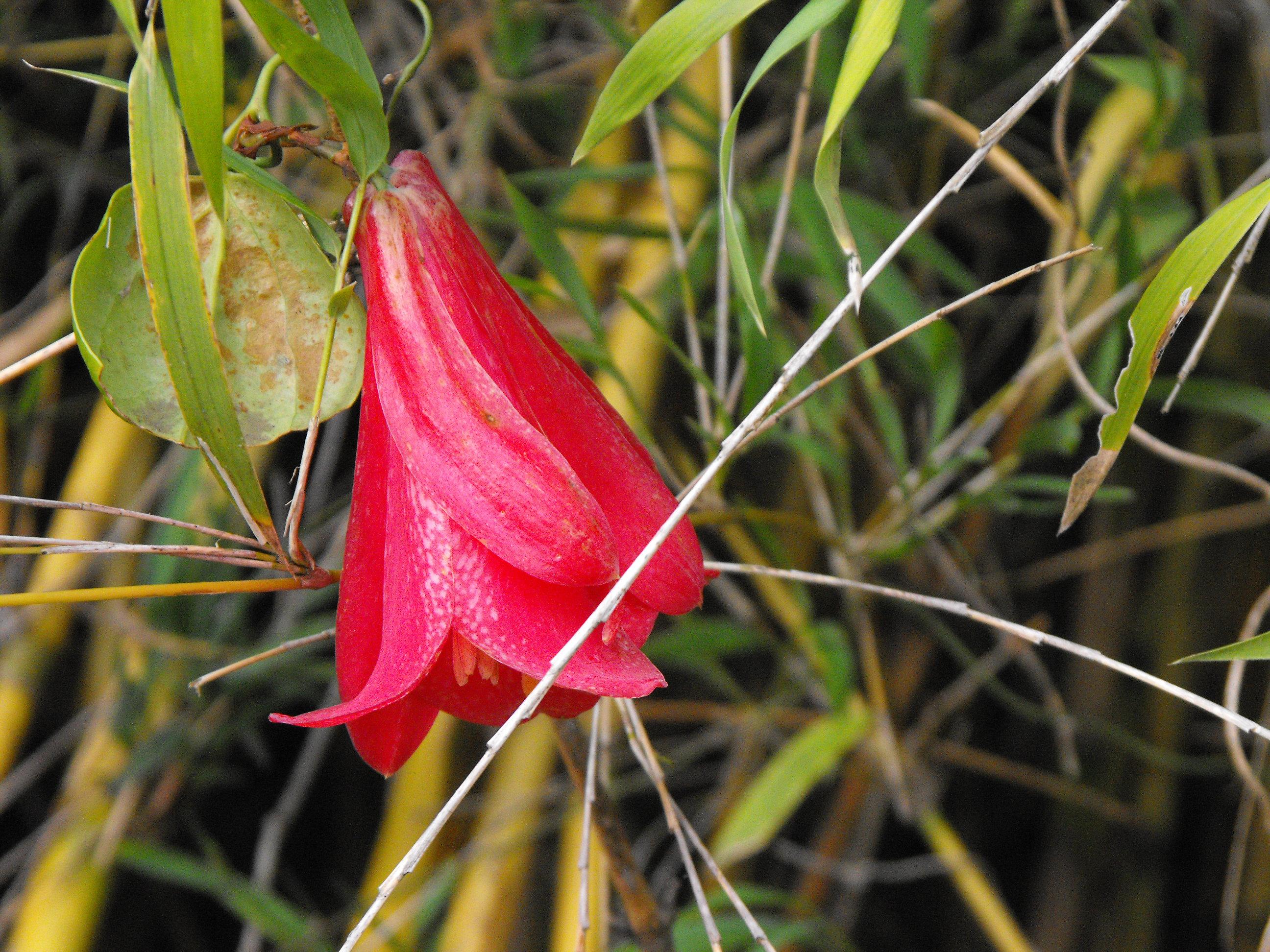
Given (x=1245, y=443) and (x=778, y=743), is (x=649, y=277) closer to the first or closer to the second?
(x=778, y=743)

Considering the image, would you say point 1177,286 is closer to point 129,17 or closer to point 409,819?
point 129,17

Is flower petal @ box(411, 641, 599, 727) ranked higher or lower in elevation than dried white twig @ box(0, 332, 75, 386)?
lower

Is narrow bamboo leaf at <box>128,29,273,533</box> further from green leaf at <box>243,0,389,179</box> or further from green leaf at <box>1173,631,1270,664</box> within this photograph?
green leaf at <box>1173,631,1270,664</box>

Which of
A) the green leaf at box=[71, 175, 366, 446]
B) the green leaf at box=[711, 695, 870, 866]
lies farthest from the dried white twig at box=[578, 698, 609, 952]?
the green leaf at box=[711, 695, 870, 866]

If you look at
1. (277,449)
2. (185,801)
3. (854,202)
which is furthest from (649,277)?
(185,801)

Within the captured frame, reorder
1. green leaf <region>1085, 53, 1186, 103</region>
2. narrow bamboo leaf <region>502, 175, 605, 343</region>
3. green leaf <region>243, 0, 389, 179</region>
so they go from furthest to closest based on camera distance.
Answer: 1. green leaf <region>1085, 53, 1186, 103</region>
2. narrow bamboo leaf <region>502, 175, 605, 343</region>
3. green leaf <region>243, 0, 389, 179</region>

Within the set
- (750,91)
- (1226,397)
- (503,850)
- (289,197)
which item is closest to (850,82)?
(750,91)

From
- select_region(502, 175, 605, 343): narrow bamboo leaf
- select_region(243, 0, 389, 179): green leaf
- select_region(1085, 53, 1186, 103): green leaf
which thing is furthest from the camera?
select_region(1085, 53, 1186, 103): green leaf
